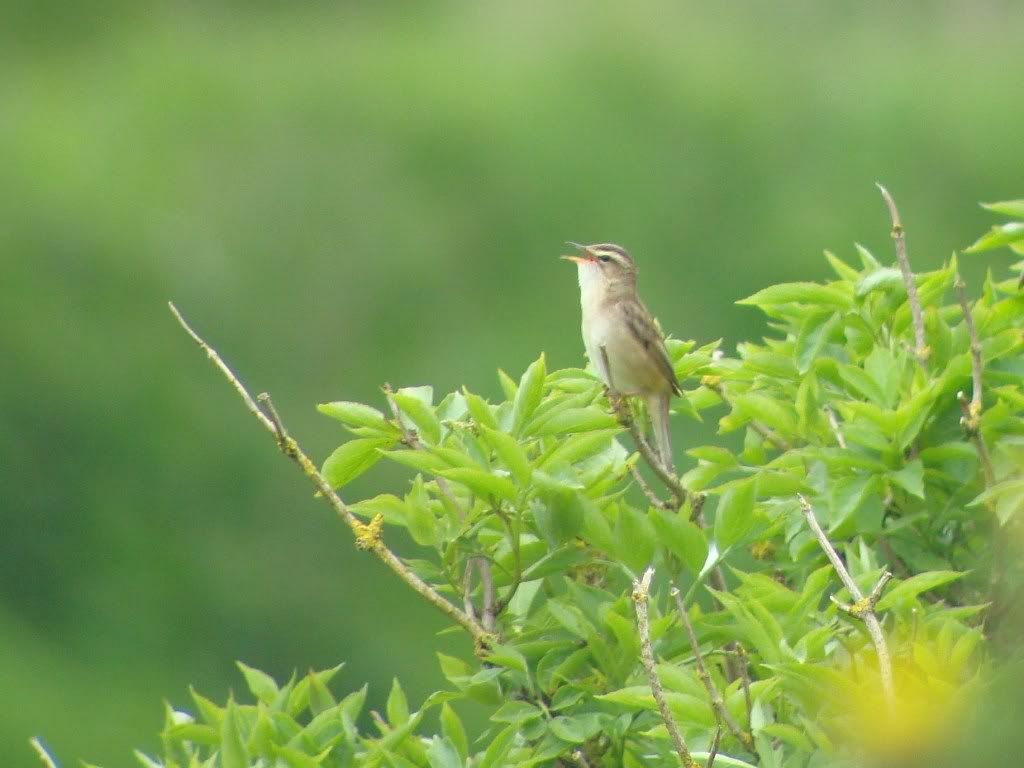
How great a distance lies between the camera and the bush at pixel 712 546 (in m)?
2.24

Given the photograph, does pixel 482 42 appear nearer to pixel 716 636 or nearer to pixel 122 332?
pixel 122 332

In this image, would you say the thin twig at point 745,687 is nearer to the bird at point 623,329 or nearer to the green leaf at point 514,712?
the green leaf at point 514,712

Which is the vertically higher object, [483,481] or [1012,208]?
[483,481]

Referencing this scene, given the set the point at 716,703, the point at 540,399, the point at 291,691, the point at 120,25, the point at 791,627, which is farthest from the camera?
the point at 120,25

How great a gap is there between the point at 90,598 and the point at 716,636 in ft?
25.2

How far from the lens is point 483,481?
229 centimetres

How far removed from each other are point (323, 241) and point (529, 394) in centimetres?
820

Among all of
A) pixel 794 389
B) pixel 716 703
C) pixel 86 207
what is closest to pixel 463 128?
pixel 86 207

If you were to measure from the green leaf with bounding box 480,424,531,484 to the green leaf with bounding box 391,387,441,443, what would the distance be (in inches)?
5.0

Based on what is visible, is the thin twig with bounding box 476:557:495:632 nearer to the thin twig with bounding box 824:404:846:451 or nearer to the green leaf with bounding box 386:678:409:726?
the green leaf with bounding box 386:678:409:726

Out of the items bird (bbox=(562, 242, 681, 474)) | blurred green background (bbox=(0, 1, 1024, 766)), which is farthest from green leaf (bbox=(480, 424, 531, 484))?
blurred green background (bbox=(0, 1, 1024, 766))

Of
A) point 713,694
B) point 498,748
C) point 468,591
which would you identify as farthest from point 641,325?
point 713,694

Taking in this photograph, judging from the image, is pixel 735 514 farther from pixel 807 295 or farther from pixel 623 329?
pixel 623 329

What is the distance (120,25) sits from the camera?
12.3 m
